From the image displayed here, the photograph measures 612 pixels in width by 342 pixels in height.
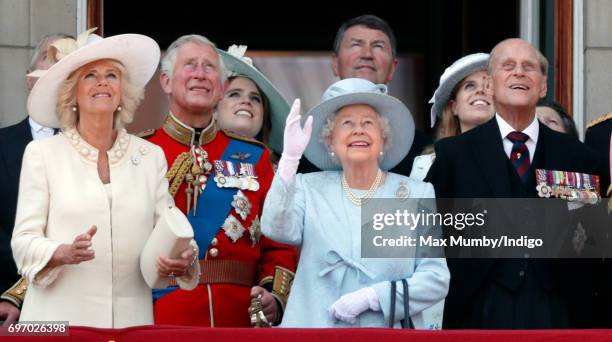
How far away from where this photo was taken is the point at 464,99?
753cm

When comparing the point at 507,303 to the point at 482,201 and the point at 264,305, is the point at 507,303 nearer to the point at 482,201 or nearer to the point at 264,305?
the point at 482,201

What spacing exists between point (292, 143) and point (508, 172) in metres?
1.14

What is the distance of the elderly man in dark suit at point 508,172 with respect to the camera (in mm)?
6410

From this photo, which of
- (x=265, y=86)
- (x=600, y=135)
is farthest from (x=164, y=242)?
(x=600, y=135)

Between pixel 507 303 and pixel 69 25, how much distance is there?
312 cm

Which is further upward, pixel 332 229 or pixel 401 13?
pixel 401 13

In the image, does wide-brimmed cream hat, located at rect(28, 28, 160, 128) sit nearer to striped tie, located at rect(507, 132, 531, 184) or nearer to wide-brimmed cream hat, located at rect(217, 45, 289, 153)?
wide-brimmed cream hat, located at rect(217, 45, 289, 153)

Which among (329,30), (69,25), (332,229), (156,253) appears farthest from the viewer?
(329,30)

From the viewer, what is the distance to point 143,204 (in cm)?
605

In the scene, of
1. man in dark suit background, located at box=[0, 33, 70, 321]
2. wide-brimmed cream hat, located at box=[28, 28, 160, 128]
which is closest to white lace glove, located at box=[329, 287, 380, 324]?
wide-brimmed cream hat, located at box=[28, 28, 160, 128]

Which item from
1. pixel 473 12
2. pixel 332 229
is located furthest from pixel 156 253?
pixel 473 12

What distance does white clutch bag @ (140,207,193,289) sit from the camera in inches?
228

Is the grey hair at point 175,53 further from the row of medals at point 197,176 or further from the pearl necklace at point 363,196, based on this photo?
the pearl necklace at point 363,196

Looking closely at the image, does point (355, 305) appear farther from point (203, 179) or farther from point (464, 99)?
point (464, 99)
